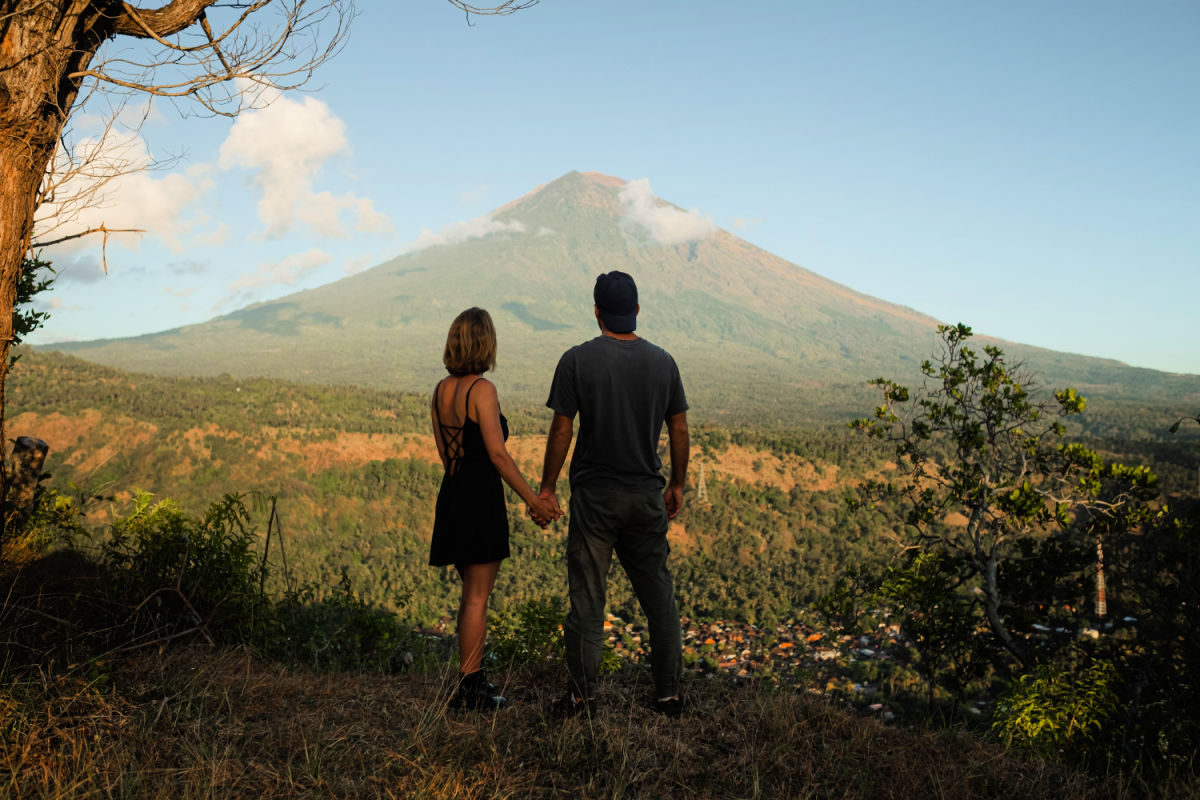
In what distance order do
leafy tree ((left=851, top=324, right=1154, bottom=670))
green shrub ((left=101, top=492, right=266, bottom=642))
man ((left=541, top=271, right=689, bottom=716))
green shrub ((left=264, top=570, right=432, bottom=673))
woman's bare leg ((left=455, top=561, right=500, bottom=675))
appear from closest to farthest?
man ((left=541, top=271, right=689, bottom=716))
woman's bare leg ((left=455, top=561, right=500, bottom=675))
green shrub ((left=101, top=492, right=266, bottom=642))
green shrub ((left=264, top=570, right=432, bottom=673))
leafy tree ((left=851, top=324, right=1154, bottom=670))

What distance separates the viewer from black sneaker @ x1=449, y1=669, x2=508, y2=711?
303cm

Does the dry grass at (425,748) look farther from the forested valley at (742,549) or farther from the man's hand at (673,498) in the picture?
the man's hand at (673,498)

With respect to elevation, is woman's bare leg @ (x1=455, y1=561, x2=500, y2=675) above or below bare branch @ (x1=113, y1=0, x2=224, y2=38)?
below

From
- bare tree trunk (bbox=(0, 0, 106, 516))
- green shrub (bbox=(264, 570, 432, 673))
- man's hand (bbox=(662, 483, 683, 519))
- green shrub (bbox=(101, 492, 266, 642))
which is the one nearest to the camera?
bare tree trunk (bbox=(0, 0, 106, 516))

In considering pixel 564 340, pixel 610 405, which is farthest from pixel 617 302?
pixel 564 340

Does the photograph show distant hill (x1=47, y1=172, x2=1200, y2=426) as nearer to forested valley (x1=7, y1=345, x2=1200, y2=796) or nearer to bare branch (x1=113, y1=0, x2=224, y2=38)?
forested valley (x1=7, y1=345, x2=1200, y2=796)

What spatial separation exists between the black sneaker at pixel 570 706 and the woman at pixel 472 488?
277 mm

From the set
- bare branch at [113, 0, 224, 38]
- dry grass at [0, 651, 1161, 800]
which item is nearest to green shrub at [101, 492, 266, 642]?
dry grass at [0, 651, 1161, 800]

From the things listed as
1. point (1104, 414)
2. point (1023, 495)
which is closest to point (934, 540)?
point (1023, 495)

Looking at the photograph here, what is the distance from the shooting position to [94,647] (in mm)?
3178

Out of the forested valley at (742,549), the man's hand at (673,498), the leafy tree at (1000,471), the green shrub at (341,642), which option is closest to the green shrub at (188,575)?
the forested valley at (742,549)

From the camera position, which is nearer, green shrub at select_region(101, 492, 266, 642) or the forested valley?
green shrub at select_region(101, 492, 266, 642)

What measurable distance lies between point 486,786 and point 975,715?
1206 cm

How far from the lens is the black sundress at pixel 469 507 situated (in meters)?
3.04
